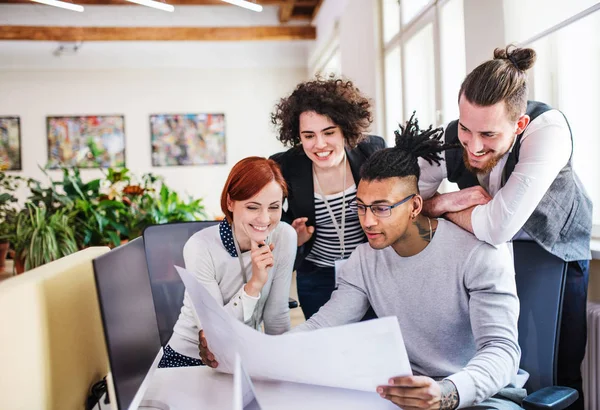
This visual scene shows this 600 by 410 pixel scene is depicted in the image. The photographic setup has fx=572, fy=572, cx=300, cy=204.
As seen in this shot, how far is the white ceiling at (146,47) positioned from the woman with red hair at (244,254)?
23.2ft

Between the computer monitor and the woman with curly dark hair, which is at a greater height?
the woman with curly dark hair

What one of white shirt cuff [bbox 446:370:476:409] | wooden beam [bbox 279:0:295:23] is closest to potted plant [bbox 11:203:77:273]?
white shirt cuff [bbox 446:370:476:409]

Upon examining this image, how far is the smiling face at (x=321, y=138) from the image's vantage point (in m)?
1.92

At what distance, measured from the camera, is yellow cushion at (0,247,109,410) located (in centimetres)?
92

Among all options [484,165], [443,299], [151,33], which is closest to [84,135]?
[151,33]

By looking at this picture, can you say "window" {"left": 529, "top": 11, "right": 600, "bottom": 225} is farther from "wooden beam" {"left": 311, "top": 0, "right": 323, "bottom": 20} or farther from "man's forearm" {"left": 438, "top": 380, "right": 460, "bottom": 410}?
"wooden beam" {"left": 311, "top": 0, "right": 323, "bottom": 20}

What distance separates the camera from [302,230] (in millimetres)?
2031

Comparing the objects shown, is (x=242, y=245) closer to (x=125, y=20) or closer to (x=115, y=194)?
(x=115, y=194)

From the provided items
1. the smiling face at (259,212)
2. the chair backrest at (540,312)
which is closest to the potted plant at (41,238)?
the smiling face at (259,212)

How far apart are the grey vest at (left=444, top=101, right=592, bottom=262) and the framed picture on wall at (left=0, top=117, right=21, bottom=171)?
8755 mm

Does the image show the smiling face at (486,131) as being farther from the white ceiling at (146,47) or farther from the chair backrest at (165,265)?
the white ceiling at (146,47)

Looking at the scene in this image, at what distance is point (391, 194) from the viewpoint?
1399 mm

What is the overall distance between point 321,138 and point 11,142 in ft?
27.7

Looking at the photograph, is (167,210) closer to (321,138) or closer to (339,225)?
(339,225)
